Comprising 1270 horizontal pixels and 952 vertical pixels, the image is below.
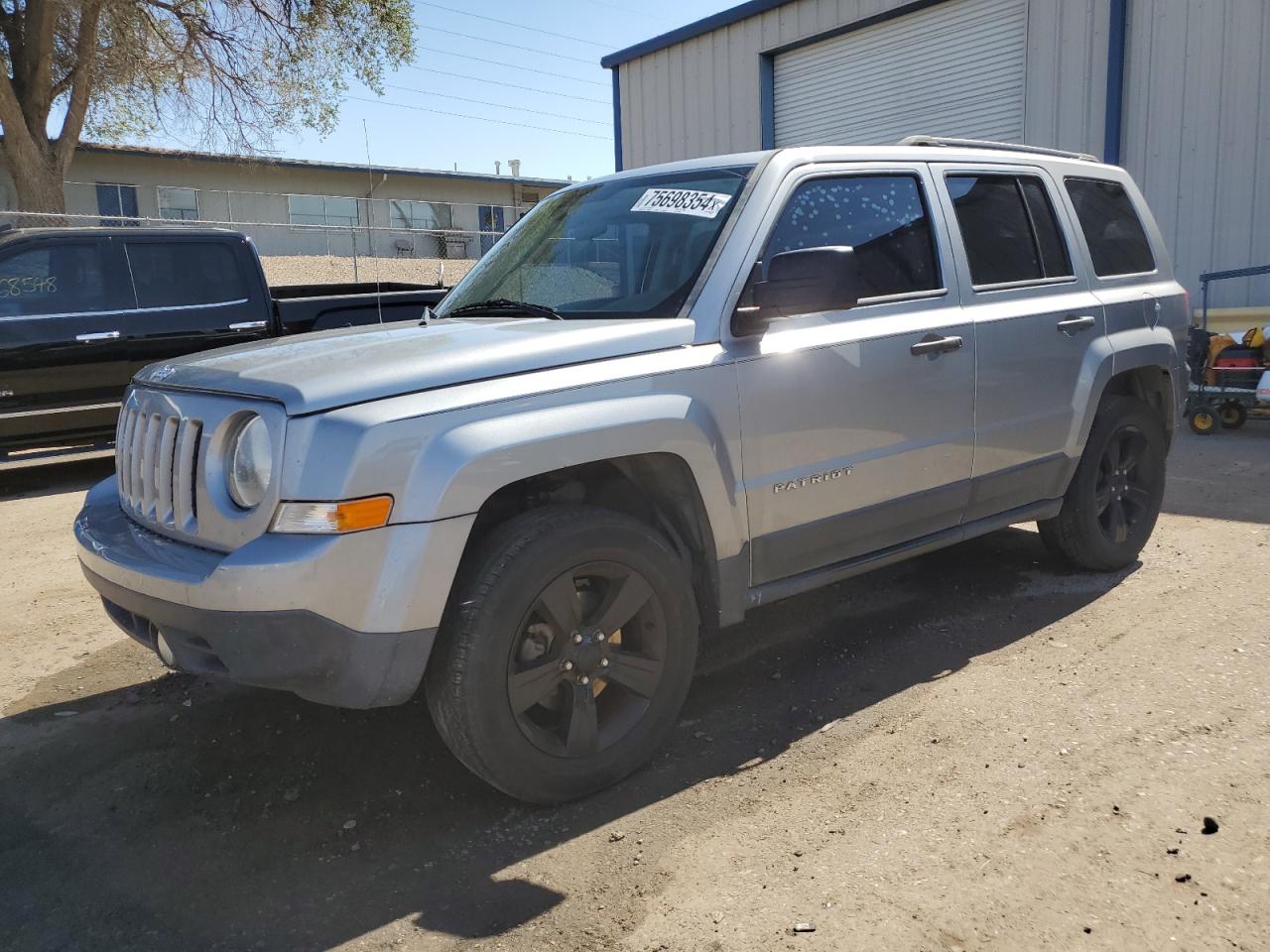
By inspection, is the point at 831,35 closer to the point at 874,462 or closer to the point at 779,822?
the point at 874,462

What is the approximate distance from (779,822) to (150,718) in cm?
242

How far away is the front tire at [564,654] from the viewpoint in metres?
2.78

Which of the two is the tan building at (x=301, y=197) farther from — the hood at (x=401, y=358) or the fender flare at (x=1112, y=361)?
the hood at (x=401, y=358)

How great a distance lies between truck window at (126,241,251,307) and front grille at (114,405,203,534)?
5972 millimetres

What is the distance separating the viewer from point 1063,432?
14.7 feet

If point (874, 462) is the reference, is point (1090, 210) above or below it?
above

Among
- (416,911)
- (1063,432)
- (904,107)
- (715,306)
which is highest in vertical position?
(904,107)

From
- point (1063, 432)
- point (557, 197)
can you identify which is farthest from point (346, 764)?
point (1063, 432)

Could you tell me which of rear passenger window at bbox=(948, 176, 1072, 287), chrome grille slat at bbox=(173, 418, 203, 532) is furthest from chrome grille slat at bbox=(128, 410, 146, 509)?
rear passenger window at bbox=(948, 176, 1072, 287)

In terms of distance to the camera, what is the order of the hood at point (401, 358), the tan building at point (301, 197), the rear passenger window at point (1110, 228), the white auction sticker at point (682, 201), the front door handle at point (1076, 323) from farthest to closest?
the tan building at point (301, 197) → the rear passenger window at point (1110, 228) → the front door handle at point (1076, 323) → the white auction sticker at point (682, 201) → the hood at point (401, 358)

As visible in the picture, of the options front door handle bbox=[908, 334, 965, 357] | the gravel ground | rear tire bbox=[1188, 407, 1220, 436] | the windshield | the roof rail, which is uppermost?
the gravel ground

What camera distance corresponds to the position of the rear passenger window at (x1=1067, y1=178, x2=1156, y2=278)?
4773mm

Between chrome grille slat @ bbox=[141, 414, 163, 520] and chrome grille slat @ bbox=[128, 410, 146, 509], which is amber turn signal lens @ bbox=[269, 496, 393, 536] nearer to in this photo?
chrome grille slat @ bbox=[141, 414, 163, 520]

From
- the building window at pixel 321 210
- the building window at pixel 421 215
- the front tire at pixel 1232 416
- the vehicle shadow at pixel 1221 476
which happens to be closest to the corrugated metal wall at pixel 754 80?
the front tire at pixel 1232 416
